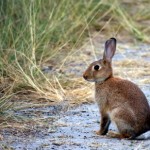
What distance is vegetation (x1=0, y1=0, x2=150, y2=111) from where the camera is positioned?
23.7 ft

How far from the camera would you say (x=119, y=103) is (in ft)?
19.0

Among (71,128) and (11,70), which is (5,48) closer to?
(11,70)

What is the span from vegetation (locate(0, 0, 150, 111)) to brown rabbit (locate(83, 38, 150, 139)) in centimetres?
73

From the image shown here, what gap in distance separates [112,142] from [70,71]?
2747mm

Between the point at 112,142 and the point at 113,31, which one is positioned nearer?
the point at 112,142

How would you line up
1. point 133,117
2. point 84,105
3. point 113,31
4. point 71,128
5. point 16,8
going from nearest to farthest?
point 133,117 → point 71,128 → point 84,105 → point 16,8 → point 113,31

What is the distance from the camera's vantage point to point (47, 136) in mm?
5836

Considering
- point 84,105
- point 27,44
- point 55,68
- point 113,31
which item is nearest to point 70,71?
point 55,68

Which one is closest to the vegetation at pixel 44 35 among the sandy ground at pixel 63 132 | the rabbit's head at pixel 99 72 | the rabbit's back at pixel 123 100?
the sandy ground at pixel 63 132

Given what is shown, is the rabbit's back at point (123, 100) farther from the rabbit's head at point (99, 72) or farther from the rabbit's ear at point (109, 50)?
the rabbit's ear at point (109, 50)

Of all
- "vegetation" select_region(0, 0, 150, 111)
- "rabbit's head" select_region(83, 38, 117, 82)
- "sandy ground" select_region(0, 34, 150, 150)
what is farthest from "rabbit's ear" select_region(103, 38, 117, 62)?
"vegetation" select_region(0, 0, 150, 111)

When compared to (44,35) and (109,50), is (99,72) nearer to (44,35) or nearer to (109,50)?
(109,50)

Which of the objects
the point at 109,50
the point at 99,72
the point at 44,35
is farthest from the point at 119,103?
the point at 44,35

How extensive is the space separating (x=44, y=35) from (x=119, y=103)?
275 cm
